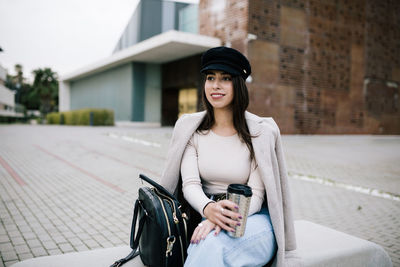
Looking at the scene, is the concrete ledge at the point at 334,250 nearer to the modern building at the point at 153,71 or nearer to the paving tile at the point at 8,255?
the paving tile at the point at 8,255

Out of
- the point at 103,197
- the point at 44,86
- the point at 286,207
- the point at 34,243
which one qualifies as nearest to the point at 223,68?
the point at 286,207

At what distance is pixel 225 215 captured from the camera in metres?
1.55

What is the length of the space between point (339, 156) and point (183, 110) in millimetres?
17786

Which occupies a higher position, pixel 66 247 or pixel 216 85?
pixel 216 85

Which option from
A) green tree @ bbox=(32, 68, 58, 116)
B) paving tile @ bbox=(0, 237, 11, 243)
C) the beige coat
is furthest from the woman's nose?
green tree @ bbox=(32, 68, 58, 116)

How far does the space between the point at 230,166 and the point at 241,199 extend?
0.46m

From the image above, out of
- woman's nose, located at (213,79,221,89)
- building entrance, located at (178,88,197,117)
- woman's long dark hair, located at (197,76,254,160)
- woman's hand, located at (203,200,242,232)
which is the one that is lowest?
woman's hand, located at (203,200,242,232)

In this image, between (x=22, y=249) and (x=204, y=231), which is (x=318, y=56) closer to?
(x=22, y=249)

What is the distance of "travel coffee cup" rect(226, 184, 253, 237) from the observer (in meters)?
1.46

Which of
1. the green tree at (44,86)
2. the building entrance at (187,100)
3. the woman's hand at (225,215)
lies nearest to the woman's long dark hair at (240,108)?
the woman's hand at (225,215)

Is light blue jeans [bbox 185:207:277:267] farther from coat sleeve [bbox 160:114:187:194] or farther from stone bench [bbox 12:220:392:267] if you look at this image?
coat sleeve [bbox 160:114:187:194]

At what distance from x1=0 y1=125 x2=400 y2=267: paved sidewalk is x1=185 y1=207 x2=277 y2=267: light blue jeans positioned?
218 cm

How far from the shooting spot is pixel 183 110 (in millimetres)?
27094

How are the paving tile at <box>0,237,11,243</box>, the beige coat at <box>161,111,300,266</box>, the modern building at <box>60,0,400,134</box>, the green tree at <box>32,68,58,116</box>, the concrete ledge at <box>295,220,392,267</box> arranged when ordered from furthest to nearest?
1. the green tree at <box>32,68,58,116</box>
2. the modern building at <box>60,0,400,134</box>
3. the paving tile at <box>0,237,11,243</box>
4. the concrete ledge at <box>295,220,392,267</box>
5. the beige coat at <box>161,111,300,266</box>
